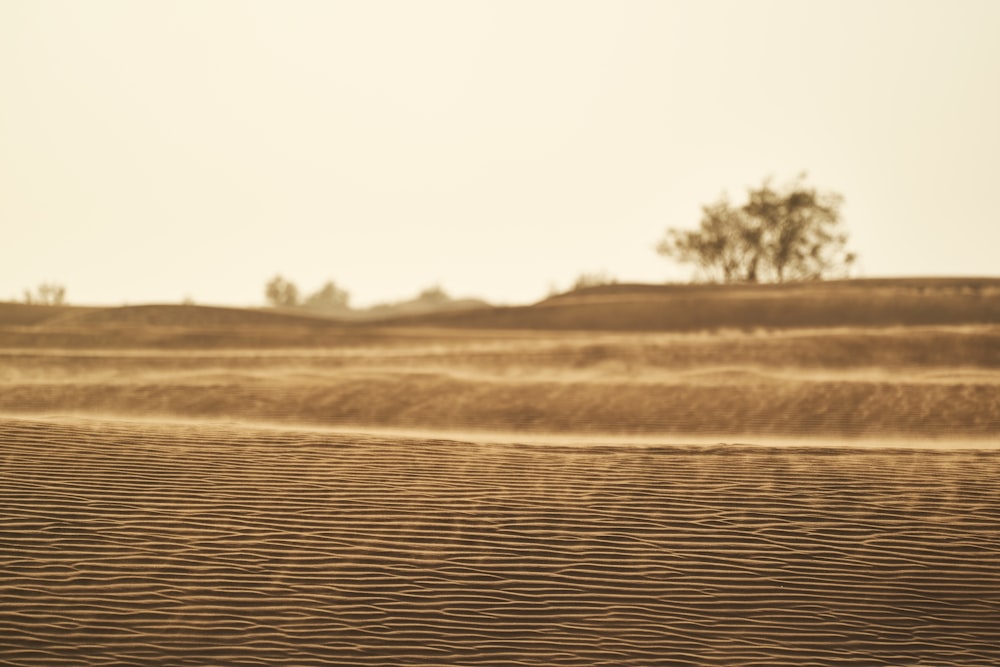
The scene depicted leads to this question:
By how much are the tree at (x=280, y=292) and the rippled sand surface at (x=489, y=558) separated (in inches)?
3617

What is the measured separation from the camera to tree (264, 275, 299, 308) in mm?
99875

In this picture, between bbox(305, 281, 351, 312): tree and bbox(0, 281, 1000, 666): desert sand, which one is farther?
bbox(305, 281, 351, 312): tree

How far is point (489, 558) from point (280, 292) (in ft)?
314

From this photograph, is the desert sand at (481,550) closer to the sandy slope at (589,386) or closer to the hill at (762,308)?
the sandy slope at (589,386)

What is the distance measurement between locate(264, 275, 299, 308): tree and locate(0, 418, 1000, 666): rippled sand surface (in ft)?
301

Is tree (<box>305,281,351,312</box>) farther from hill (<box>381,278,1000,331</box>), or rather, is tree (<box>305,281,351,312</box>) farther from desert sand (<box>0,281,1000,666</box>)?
desert sand (<box>0,281,1000,666</box>)

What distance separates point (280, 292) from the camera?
329ft

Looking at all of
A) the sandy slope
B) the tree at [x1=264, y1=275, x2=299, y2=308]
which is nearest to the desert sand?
the sandy slope

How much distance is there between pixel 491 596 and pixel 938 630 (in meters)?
3.08

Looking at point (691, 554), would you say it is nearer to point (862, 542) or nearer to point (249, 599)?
point (862, 542)

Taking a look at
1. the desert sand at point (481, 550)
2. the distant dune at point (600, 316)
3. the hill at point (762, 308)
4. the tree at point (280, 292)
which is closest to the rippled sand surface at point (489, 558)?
the desert sand at point (481, 550)

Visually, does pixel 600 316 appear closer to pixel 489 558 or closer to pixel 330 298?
pixel 489 558

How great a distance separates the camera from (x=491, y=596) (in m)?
6.88

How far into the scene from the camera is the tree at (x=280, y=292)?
99.9 meters
